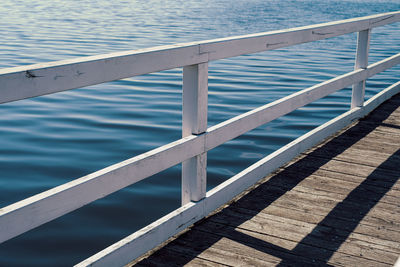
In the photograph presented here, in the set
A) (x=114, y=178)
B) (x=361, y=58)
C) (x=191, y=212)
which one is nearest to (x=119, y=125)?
(x=361, y=58)

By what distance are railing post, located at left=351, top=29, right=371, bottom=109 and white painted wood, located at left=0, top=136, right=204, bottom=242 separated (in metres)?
3.23

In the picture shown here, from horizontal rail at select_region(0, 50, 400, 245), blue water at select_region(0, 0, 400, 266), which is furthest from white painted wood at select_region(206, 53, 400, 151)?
blue water at select_region(0, 0, 400, 266)

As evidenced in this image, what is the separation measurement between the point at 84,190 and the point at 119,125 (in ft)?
21.5

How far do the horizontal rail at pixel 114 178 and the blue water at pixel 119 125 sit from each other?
1.72m

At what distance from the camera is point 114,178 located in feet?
10.3

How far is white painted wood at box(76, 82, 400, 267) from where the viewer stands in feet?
10.7

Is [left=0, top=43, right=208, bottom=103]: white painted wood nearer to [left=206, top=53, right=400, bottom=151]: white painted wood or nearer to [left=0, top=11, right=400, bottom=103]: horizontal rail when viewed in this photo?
[left=0, top=11, right=400, bottom=103]: horizontal rail

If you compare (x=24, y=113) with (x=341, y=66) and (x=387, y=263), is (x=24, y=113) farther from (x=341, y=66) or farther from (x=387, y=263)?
(x=341, y=66)

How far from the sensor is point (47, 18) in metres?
31.8

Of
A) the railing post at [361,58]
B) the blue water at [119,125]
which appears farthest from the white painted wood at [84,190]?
the railing post at [361,58]

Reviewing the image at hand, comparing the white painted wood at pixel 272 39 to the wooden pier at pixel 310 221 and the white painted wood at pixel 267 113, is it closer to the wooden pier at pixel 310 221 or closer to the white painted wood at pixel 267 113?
the white painted wood at pixel 267 113

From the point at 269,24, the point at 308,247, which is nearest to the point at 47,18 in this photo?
the point at 269,24

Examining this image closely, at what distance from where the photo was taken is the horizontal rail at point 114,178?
2609 mm

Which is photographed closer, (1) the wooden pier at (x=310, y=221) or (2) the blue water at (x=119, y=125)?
(1) the wooden pier at (x=310, y=221)
